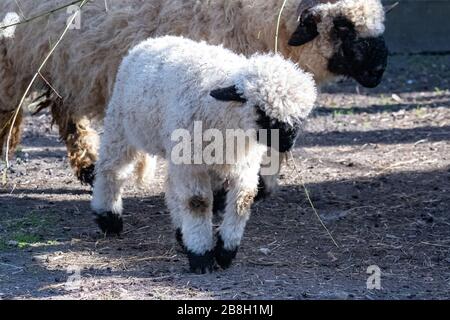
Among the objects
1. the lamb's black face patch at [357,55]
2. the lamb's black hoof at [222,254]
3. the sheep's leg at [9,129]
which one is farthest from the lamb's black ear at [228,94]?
the sheep's leg at [9,129]

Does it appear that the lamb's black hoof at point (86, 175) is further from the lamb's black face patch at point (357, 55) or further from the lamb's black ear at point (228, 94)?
the lamb's black ear at point (228, 94)

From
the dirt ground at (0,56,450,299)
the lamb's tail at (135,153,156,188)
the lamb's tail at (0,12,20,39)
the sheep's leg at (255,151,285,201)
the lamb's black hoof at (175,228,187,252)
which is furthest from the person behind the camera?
the lamb's tail at (0,12,20,39)

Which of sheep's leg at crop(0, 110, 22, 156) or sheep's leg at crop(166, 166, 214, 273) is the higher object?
sheep's leg at crop(0, 110, 22, 156)

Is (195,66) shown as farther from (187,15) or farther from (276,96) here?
(187,15)

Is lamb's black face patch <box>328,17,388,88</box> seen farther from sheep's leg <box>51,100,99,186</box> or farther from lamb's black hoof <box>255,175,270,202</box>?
sheep's leg <box>51,100,99,186</box>

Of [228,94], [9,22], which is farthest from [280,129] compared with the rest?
[9,22]

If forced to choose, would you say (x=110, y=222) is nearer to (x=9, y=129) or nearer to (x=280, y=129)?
(x=280, y=129)

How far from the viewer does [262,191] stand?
7.54m

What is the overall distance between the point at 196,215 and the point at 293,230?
53.7 inches

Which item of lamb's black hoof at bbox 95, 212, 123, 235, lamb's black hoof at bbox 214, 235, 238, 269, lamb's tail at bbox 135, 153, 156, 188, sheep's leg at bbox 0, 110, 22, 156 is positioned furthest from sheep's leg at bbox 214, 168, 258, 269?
sheep's leg at bbox 0, 110, 22, 156

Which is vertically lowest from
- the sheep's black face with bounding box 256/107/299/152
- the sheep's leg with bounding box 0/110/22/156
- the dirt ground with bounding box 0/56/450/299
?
the dirt ground with bounding box 0/56/450/299

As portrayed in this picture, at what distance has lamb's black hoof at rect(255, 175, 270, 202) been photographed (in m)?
7.50

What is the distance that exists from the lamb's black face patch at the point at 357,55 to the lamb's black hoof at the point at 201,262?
82.7 inches

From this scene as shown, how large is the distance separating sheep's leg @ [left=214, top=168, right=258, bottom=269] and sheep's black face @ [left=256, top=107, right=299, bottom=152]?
1.50 ft
